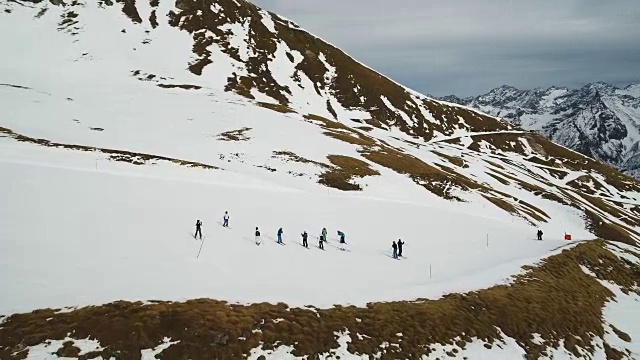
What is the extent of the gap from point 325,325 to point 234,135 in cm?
6713

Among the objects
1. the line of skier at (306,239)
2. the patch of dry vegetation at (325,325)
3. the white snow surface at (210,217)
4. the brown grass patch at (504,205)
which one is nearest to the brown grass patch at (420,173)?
the white snow surface at (210,217)

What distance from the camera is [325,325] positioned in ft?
77.5

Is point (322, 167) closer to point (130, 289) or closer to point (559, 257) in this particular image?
point (559, 257)

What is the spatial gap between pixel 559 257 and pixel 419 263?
15259mm

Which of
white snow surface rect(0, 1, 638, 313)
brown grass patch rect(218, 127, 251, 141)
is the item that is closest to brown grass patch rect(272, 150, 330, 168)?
white snow surface rect(0, 1, 638, 313)

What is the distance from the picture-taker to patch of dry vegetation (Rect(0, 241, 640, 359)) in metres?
19.8

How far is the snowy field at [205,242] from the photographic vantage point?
1020 inches

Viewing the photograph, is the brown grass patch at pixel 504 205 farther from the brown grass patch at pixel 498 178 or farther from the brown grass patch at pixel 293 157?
the brown grass patch at pixel 293 157

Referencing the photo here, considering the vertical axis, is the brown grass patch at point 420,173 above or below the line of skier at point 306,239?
above

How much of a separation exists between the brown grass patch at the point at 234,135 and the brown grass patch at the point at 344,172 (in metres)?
17.5

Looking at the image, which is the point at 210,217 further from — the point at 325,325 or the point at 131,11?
the point at 131,11

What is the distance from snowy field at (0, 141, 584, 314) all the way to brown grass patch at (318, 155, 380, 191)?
8.49 meters

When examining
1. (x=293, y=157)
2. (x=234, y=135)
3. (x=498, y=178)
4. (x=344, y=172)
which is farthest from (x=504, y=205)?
(x=234, y=135)

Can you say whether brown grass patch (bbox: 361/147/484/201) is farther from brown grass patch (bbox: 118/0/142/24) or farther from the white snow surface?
brown grass patch (bbox: 118/0/142/24)
